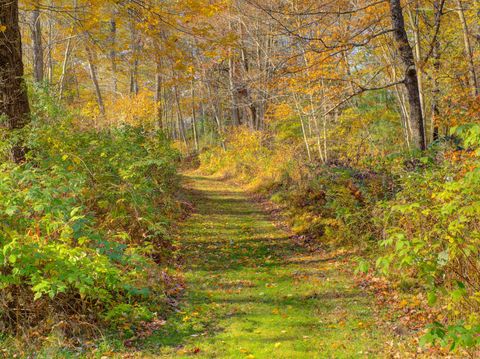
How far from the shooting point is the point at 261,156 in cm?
2008

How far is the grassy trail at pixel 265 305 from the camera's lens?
4.81 metres

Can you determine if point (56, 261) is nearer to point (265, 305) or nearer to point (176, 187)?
point (265, 305)

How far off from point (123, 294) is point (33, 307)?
1246 millimetres

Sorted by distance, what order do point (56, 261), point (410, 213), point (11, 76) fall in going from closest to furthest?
point (56, 261)
point (410, 213)
point (11, 76)

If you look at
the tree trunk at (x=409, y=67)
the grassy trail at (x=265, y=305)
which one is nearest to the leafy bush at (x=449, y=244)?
the grassy trail at (x=265, y=305)

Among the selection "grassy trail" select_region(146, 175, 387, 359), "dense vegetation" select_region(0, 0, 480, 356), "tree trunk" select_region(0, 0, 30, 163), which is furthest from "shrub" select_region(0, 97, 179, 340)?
"grassy trail" select_region(146, 175, 387, 359)

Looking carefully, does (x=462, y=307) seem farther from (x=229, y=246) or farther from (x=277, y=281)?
(x=229, y=246)

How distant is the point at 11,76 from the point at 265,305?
221 inches

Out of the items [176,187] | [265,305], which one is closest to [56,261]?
[265,305]

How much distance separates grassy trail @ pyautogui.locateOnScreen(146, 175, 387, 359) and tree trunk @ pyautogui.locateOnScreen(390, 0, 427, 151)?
3.36 m

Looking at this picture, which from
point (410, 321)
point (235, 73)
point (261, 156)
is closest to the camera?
point (410, 321)

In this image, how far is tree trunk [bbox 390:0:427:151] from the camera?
8867 mm

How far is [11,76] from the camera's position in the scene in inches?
276

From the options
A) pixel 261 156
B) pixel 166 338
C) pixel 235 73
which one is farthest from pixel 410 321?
pixel 235 73
